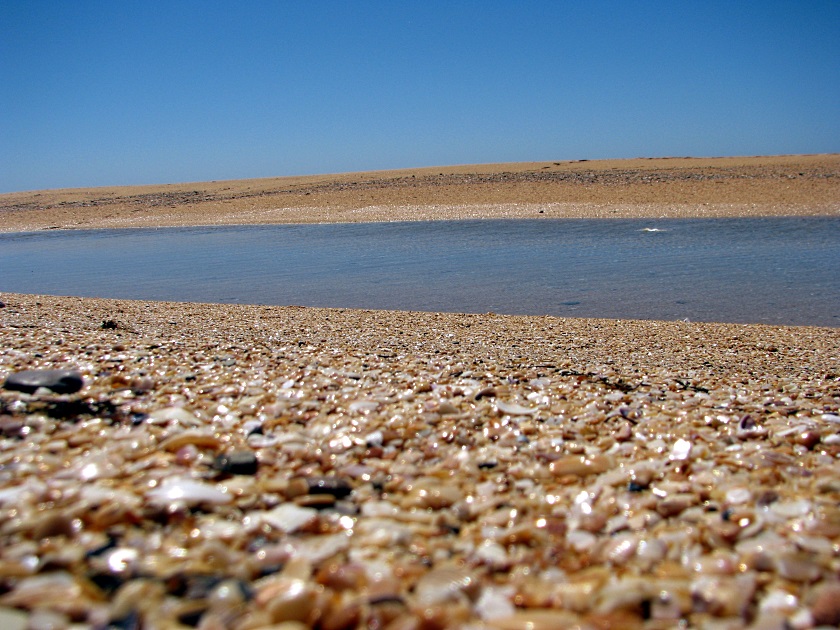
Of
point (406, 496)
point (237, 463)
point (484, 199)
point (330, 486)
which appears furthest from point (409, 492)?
point (484, 199)

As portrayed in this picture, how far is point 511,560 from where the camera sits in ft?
5.61

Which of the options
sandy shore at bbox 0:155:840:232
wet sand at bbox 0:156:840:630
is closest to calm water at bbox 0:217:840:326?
sandy shore at bbox 0:155:840:232

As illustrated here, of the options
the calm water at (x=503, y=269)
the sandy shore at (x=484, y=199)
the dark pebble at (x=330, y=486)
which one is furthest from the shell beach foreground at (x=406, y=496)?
the sandy shore at (x=484, y=199)

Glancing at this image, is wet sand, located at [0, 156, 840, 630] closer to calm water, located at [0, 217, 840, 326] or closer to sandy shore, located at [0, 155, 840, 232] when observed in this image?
calm water, located at [0, 217, 840, 326]

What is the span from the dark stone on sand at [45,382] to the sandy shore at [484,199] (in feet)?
68.4

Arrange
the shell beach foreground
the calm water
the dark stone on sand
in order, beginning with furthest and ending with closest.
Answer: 1. the calm water
2. the dark stone on sand
3. the shell beach foreground

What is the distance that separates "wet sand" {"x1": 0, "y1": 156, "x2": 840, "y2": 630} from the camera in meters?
1.49

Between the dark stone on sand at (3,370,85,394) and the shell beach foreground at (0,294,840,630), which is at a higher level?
the dark stone on sand at (3,370,85,394)

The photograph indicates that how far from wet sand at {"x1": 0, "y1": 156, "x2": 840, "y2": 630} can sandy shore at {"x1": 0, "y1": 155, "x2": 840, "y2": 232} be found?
65.2ft

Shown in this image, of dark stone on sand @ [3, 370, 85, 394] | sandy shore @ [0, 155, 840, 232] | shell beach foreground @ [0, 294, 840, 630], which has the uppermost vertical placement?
sandy shore @ [0, 155, 840, 232]

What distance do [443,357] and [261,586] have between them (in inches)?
122

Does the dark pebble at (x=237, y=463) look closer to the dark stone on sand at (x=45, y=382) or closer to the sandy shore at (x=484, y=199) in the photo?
the dark stone on sand at (x=45, y=382)

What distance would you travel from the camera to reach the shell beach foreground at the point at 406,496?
4.89ft

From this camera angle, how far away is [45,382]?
2.94 metres
